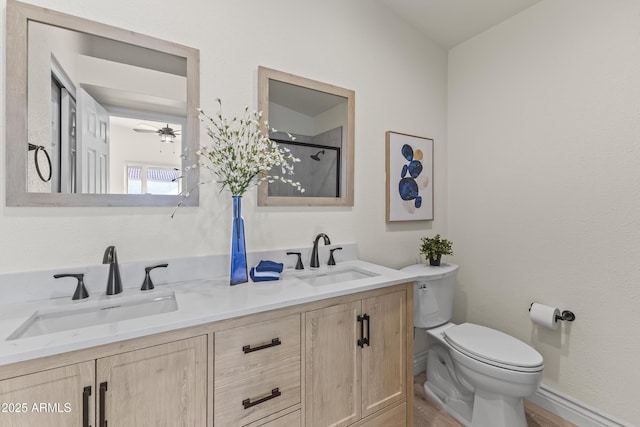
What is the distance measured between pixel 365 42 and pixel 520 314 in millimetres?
2099

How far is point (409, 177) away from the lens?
211 centimetres

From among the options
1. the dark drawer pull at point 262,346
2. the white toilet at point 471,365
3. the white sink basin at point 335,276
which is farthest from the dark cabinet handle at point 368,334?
the white toilet at point 471,365

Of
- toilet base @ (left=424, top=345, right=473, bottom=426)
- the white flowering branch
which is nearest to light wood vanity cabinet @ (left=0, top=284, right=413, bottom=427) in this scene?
toilet base @ (left=424, top=345, right=473, bottom=426)

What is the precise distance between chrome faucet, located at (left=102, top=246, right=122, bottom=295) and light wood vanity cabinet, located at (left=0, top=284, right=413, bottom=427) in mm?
390

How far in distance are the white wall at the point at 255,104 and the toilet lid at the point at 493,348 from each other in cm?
60

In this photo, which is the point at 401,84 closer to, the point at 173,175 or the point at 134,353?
the point at 173,175

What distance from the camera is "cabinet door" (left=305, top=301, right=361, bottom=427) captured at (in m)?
1.11

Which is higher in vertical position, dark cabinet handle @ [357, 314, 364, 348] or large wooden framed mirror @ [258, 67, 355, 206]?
large wooden framed mirror @ [258, 67, 355, 206]

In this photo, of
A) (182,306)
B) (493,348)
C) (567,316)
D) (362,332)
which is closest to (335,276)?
(362,332)

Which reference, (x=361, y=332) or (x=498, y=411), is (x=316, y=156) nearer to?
(x=361, y=332)

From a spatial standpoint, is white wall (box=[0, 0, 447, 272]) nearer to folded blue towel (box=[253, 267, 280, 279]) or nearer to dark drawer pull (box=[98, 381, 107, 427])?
folded blue towel (box=[253, 267, 280, 279])

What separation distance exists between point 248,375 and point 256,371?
29 millimetres

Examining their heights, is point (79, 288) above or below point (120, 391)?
above

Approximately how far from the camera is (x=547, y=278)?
176 centimetres
